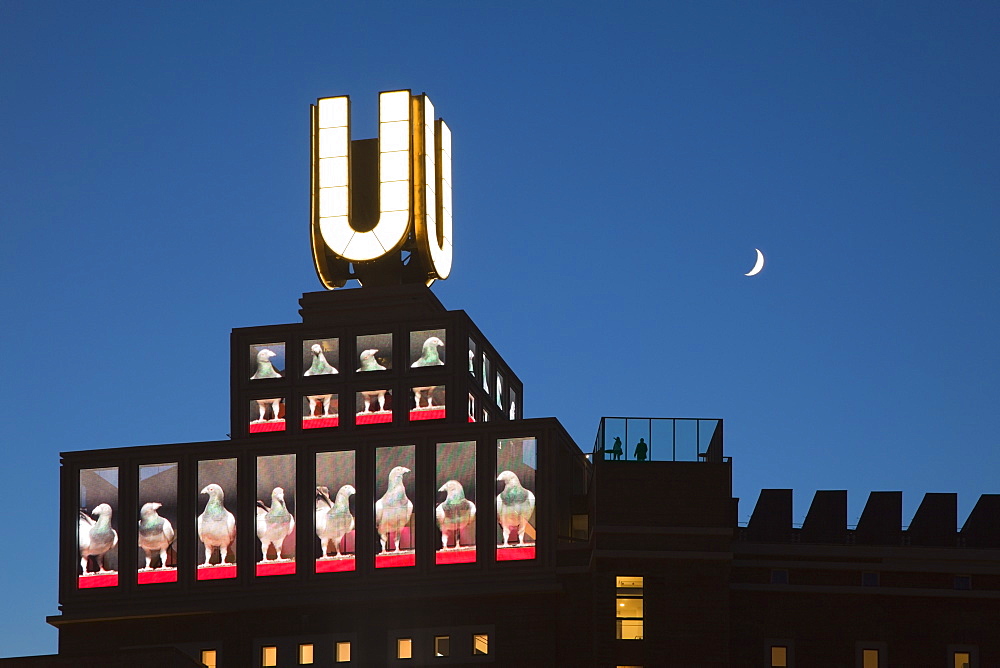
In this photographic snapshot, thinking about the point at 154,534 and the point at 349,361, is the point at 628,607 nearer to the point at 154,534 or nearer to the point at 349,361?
the point at 349,361

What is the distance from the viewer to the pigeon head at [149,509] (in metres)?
96.2

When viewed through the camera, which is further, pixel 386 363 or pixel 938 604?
pixel 386 363

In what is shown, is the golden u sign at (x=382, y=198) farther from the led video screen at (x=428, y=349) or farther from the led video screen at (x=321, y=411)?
the led video screen at (x=321, y=411)

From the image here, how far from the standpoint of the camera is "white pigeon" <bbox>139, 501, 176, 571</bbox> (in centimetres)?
9556

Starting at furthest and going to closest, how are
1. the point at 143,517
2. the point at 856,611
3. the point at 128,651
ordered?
the point at 143,517, the point at 856,611, the point at 128,651

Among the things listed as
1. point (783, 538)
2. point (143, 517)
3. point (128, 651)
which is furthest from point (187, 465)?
point (783, 538)

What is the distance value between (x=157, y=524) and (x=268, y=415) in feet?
26.6

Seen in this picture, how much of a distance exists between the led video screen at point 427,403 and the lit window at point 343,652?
12.2 metres

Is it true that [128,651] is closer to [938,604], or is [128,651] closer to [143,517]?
[143,517]

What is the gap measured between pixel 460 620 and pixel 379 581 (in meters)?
4.57

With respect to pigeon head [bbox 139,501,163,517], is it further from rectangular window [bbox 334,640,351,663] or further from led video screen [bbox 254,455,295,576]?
rectangular window [bbox 334,640,351,663]

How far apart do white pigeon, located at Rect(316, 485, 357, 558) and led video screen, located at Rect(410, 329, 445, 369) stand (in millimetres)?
7867

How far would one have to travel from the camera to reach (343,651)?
302ft

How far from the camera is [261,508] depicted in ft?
312
